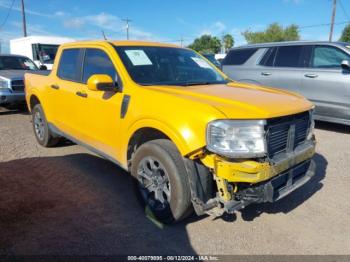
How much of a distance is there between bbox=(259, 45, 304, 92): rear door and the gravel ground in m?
2.97

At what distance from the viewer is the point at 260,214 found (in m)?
3.59

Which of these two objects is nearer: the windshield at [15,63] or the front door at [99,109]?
the front door at [99,109]

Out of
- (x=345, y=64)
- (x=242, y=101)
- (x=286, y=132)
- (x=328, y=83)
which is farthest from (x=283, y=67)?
(x=242, y=101)

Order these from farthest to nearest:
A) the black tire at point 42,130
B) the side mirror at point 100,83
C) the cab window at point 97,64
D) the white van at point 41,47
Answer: the white van at point 41,47 < the black tire at point 42,130 < the cab window at point 97,64 < the side mirror at point 100,83

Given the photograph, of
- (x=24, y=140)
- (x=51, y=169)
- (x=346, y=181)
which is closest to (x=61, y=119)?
(x=51, y=169)

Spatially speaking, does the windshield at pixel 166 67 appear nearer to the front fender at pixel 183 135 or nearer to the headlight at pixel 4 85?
the front fender at pixel 183 135

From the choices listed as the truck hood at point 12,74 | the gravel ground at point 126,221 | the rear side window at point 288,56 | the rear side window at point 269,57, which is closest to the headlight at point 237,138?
the gravel ground at point 126,221

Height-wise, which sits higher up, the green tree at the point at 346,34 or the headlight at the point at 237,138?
the green tree at the point at 346,34

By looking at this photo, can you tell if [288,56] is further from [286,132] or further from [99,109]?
[99,109]

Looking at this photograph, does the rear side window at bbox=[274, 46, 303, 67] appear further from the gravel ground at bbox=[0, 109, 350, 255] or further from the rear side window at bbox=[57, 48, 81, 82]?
the rear side window at bbox=[57, 48, 81, 82]

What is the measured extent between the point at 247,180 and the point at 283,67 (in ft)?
18.5

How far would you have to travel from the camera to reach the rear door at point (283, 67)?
733 cm

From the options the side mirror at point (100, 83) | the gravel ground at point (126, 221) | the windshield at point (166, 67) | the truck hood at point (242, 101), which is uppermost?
the windshield at point (166, 67)

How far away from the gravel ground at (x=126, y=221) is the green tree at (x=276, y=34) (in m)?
60.7
